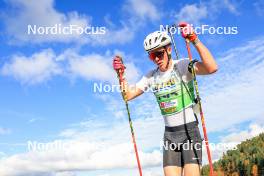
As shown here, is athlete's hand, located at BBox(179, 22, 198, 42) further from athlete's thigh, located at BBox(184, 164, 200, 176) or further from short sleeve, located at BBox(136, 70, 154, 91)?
athlete's thigh, located at BBox(184, 164, 200, 176)

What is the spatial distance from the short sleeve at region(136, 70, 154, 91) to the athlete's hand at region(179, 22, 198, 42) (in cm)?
136

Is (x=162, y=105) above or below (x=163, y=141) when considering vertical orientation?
above

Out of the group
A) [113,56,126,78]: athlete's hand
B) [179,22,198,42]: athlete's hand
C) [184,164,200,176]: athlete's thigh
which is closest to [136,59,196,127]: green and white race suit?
[179,22,198,42]: athlete's hand

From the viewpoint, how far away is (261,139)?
71.9 metres

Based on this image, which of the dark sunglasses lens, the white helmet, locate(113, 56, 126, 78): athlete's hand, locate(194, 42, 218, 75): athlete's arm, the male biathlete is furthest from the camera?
locate(113, 56, 126, 78): athlete's hand

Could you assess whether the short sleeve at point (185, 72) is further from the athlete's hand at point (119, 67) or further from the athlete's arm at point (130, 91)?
the athlete's hand at point (119, 67)

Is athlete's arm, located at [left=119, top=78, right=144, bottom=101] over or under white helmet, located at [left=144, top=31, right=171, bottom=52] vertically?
under

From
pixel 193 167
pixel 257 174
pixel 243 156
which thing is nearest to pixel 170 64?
pixel 193 167

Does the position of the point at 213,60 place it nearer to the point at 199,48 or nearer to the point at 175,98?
the point at 199,48

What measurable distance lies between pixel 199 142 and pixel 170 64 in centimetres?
170

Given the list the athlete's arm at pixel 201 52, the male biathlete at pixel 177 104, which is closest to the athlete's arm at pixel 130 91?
the male biathlete at pixel 177 104

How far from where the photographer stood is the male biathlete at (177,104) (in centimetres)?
831

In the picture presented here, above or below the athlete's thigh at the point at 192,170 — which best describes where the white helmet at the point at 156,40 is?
above

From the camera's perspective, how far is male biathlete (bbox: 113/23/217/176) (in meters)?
8.31
